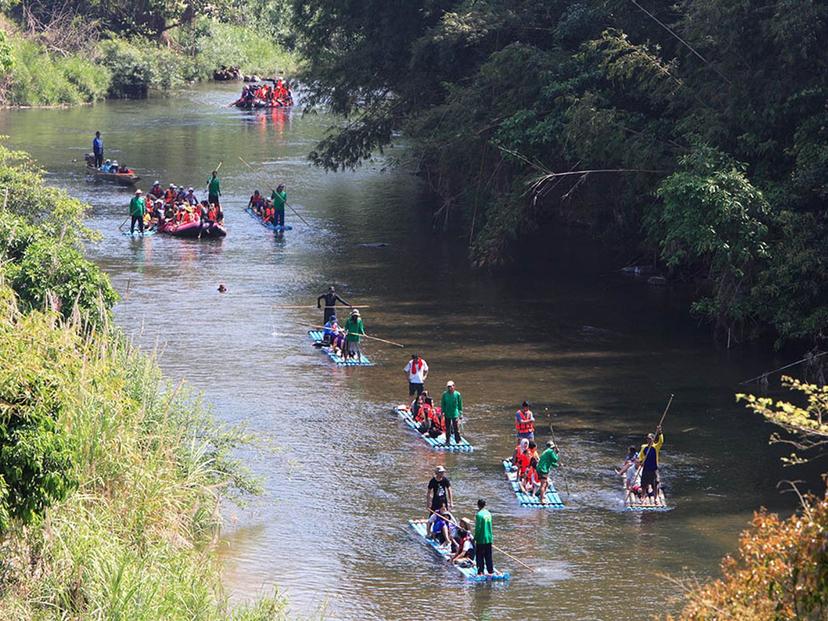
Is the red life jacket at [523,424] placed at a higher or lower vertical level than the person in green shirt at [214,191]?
lower

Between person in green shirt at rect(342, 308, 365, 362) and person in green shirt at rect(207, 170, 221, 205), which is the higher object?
person in green shirt at rect(207, 170, 221, 205)

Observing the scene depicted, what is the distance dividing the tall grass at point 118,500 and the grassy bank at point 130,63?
165 ft

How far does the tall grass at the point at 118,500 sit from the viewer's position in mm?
15945

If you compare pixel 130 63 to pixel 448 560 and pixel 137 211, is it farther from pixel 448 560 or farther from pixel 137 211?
pixel 448 560

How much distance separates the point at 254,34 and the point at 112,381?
7668 cm

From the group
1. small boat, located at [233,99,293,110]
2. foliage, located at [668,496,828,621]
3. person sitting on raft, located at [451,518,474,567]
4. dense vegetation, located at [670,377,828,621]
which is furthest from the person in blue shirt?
foliage, located at [668,496,828,621]

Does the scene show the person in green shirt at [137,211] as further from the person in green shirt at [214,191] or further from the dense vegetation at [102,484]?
the dense vegetation at [102,484]

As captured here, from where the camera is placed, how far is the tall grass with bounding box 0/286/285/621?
52.3ft

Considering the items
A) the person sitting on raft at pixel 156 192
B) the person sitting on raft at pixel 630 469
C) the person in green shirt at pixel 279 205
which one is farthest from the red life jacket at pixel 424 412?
the person sitting on raft at pixel 156 192

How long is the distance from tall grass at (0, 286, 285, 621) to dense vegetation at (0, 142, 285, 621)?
18 mm

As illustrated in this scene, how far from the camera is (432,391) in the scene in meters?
28.3

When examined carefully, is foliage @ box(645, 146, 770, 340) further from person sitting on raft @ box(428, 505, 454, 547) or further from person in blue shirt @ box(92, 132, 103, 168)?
person in blue shirt @ box(92, 132, 103, 168)

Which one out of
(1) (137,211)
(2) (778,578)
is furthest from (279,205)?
(2) (778,578)

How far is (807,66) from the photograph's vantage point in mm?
31094
